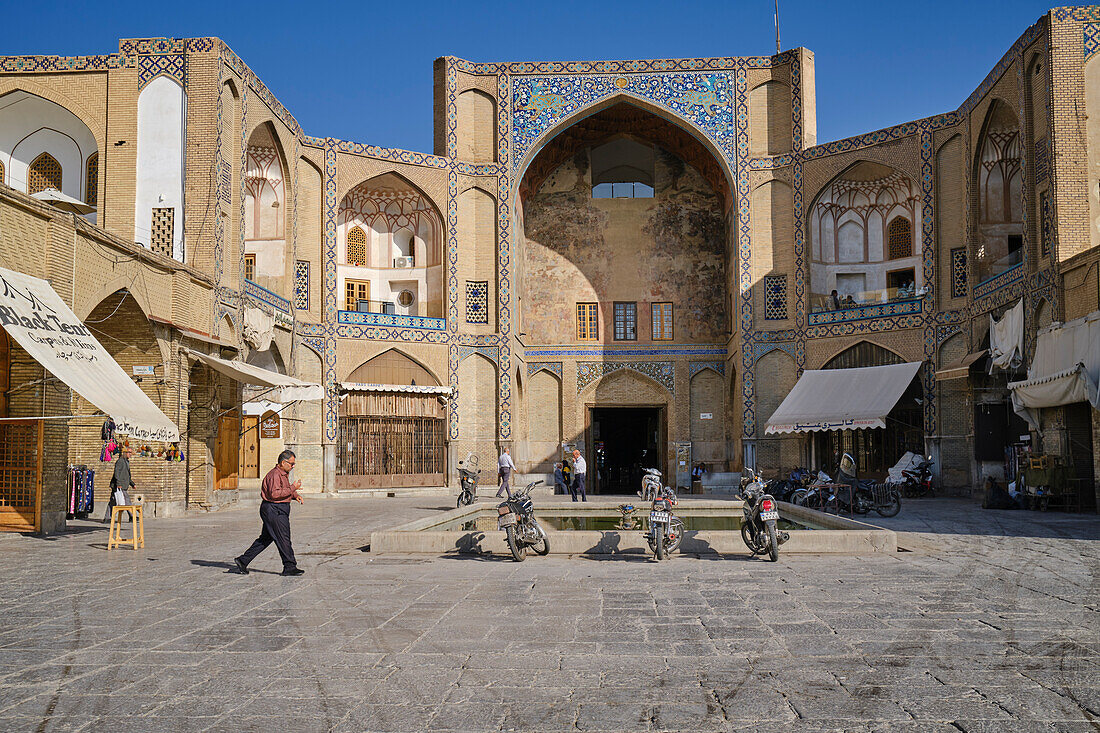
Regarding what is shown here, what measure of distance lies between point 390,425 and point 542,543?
14355mm

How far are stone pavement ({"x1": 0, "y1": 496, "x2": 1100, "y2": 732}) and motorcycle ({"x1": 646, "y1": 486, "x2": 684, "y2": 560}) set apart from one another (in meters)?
0.18

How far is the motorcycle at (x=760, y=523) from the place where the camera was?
8609 millimetres

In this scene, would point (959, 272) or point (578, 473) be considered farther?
point (959, 272)

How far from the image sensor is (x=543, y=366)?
26125 millimetres

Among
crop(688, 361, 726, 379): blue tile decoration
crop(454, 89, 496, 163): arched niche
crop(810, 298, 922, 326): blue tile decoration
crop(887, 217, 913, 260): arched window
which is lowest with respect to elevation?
crop(688, 361, 726, 379): blue tile decoration

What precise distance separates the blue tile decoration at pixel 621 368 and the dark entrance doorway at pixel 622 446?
2.95 feet

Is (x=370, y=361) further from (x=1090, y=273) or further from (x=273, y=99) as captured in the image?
(x=1090, y=273)

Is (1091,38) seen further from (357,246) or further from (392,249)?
(357,246)

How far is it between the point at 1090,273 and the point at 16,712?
15.1 metres

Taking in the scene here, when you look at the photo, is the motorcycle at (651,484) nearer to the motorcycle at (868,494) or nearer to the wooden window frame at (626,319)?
the motorcycle at (868,494)

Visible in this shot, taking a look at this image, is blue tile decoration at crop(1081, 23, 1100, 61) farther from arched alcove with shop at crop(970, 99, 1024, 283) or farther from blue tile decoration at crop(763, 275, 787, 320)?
blue tile decoration at crop(763, 275, 787, 320)

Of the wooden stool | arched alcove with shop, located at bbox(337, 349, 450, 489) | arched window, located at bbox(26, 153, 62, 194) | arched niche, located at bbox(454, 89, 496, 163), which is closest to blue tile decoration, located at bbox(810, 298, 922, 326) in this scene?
arched niche, located at bbox(454, 89, 496, 163)

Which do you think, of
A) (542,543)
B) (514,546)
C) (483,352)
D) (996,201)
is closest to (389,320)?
(483,352)

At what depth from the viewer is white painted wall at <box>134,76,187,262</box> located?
54.6 ft
